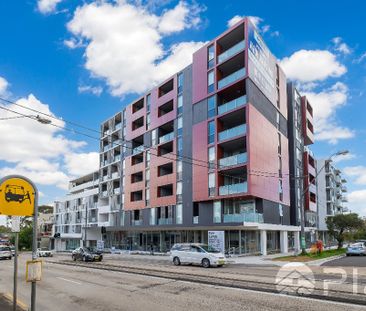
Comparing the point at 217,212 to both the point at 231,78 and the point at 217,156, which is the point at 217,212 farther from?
the point at 231,78

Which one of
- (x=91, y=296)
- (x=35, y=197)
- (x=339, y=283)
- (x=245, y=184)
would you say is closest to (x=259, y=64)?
(x=245, y=184)

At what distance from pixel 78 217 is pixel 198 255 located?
55604 millimetres

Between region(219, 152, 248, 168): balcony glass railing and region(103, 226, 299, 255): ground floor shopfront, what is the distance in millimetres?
6573

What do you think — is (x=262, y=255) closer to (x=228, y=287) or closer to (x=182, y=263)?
(x=182, y=263)

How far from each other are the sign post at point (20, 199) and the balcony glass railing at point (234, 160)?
29967mm

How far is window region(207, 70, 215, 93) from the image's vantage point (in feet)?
135

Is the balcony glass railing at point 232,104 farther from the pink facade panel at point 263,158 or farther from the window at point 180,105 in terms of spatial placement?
the window at point 180,105

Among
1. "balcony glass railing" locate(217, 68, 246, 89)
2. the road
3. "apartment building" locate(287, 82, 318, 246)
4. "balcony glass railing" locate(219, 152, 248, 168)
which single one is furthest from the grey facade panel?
the road

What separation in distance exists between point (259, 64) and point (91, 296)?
34296 millimetres

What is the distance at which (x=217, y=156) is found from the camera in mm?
38812

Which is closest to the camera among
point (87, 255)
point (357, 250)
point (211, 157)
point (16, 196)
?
point (16, 196)

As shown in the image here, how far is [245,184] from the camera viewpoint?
35.5 metres

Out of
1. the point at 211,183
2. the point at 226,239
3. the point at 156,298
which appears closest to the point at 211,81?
the point at 211,183

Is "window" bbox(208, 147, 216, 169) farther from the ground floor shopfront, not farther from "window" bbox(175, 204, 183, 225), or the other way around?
"window" bbox(175, 204, 183, 225)
